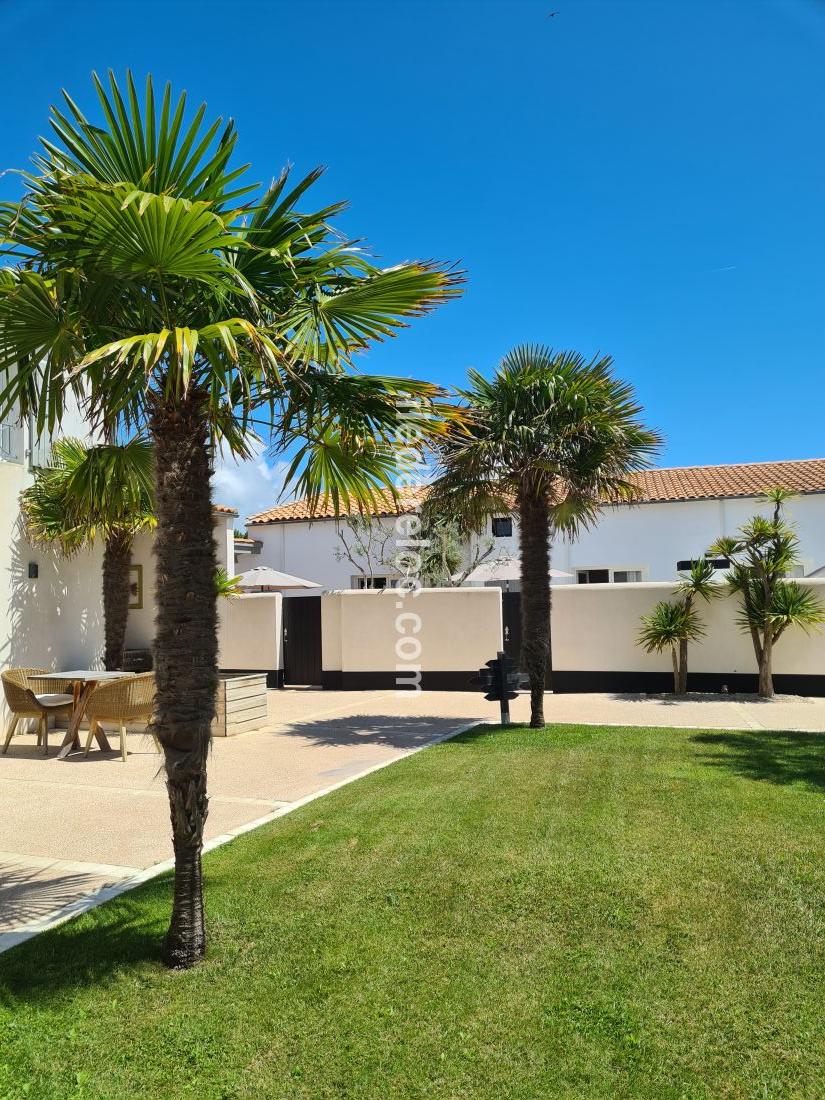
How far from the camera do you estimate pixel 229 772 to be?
8789 millimetres

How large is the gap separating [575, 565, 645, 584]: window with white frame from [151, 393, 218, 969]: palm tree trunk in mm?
21950

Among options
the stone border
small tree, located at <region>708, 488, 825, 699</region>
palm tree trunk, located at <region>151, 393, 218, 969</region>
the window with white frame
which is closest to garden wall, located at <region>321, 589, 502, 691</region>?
small tree, located at <region>708, 488, 825, 699</region>

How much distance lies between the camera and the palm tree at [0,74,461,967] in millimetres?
3809

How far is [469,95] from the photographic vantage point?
31.2 ft

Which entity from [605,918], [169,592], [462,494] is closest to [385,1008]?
[605,918]

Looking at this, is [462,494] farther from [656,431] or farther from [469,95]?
[469,95]

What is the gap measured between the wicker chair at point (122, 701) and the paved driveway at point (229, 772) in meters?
0.56

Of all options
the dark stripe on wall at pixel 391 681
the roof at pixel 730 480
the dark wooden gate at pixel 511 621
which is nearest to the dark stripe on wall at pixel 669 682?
the dark wooden gate at pixel 511 621

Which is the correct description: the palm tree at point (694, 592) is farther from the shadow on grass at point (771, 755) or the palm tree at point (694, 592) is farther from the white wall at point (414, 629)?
the shadow on grass at point (771, 755)

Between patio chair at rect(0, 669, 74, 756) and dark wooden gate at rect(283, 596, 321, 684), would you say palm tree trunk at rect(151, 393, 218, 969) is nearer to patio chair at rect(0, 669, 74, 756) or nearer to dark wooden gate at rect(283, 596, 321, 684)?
patio chair at rect(0, 669, 74, 756)

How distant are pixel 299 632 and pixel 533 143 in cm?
1115

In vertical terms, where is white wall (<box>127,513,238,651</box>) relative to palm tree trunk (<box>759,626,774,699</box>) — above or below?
above

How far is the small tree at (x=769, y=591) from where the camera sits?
13344mm

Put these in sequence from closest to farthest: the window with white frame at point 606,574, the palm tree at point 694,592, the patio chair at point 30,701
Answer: the patio chair at point 30,701 → the palm tree at point 694,592 → the window with white frame at point 606,574
